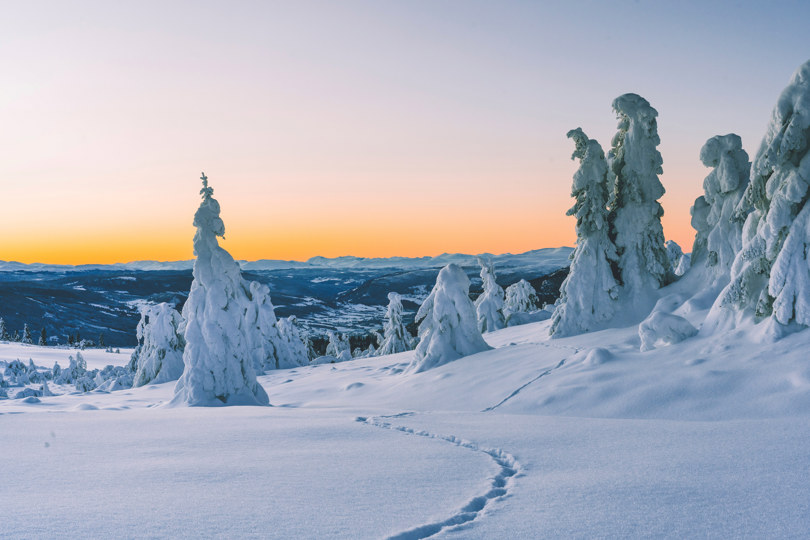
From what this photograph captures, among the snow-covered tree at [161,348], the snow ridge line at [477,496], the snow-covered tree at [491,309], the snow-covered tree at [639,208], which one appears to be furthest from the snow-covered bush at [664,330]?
the snow-covered tree at [161,348]

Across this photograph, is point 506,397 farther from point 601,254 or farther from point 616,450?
point 601,254

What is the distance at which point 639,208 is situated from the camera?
23.0 m

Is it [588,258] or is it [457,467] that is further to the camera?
[588,258]

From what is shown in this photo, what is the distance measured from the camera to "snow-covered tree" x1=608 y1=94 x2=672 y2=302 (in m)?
22.5

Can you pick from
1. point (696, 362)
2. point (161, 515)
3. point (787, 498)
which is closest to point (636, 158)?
point (696, 362)

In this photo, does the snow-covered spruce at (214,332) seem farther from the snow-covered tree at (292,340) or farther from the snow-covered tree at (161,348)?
the snow-covered tree at (292,340)

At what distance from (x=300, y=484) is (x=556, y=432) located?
406 cm

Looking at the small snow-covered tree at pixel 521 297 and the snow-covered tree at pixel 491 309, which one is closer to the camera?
the snow-covered tree at pixel 491 309

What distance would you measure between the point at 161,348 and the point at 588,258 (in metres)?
25.7

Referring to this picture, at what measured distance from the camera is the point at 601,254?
22.8 m

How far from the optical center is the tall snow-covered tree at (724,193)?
19.5m

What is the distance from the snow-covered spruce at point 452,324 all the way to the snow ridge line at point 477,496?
1288 cm

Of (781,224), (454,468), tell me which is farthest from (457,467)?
(781,224)

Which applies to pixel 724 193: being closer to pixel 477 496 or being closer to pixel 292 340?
pixel 477 496
